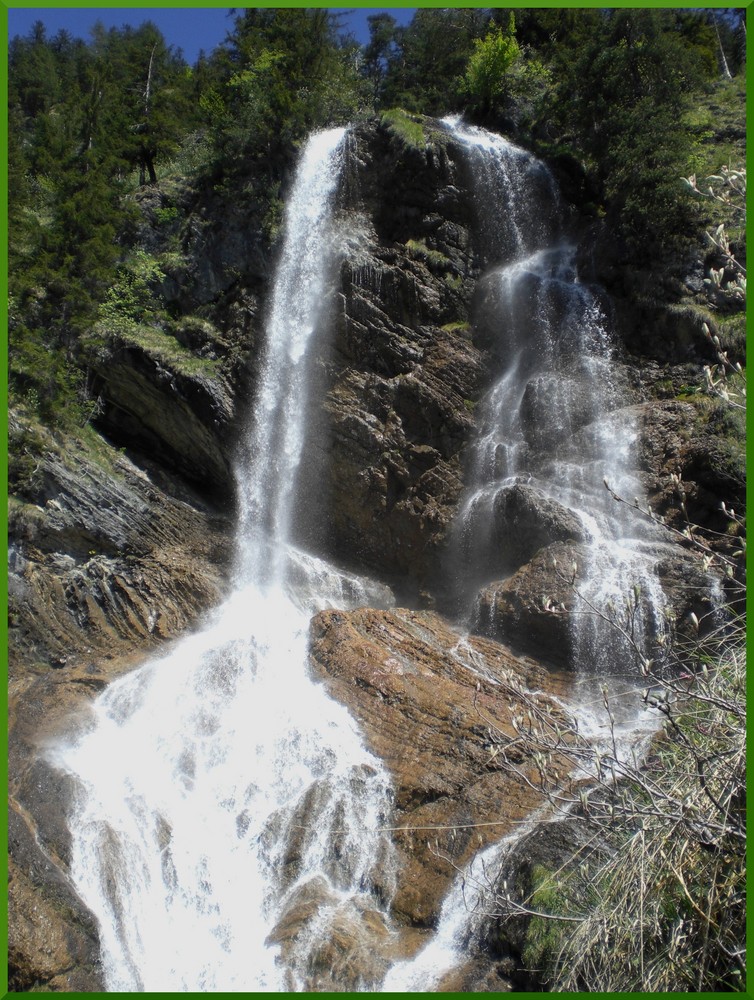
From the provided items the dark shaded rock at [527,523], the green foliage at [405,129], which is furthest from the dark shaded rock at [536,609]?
the green foliage at [405,129]

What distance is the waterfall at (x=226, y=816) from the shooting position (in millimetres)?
8711

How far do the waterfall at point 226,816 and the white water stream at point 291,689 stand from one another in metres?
0.03

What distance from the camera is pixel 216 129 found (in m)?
21.6

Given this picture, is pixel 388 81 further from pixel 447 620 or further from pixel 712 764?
pixel 712 764

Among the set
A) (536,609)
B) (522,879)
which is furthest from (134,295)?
(522,879)

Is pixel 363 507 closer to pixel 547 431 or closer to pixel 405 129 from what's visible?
pixel 547 431


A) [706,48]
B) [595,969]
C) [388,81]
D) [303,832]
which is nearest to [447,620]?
[303,832]

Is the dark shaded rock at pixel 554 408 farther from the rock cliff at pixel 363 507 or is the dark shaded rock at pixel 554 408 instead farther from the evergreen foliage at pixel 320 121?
the evergreen foliage at pixel 320 121

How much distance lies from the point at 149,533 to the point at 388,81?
22434mm

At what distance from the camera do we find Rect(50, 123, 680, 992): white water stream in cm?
902

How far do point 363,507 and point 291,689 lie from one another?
6.77 metres

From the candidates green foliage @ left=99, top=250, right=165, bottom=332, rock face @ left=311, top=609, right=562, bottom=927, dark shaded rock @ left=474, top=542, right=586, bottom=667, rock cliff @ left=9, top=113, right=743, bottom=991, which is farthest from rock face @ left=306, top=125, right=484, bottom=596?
green foliage @ left=99, top=250, right=165, bottom=332

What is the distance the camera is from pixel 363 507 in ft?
60.7

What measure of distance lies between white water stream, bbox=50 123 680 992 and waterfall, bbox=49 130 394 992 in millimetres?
29
